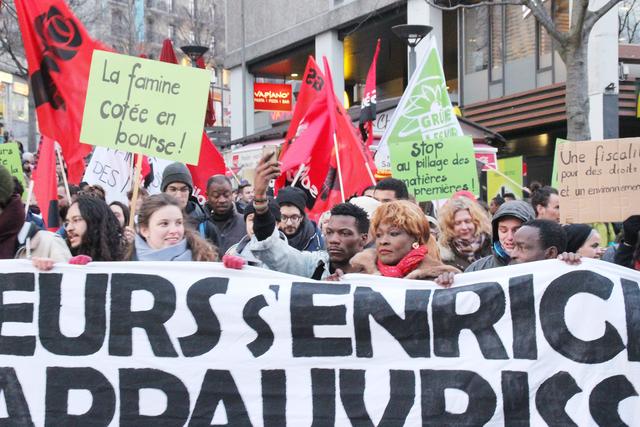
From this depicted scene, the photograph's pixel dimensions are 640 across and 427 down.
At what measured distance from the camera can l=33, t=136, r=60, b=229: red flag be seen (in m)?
7.79

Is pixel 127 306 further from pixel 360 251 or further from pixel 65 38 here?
pixel 65 38

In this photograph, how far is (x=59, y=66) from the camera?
7324 millimetres

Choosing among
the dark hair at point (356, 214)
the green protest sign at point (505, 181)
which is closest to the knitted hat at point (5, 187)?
the dark hair at point (356, 214)

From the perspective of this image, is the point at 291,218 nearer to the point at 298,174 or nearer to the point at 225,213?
the point at 225,213

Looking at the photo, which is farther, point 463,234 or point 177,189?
point 177,189

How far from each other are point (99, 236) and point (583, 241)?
2714mm

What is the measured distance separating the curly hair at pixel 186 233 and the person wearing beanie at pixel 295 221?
1.56 meters

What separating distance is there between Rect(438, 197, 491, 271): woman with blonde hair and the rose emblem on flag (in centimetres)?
296

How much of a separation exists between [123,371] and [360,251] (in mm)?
1429

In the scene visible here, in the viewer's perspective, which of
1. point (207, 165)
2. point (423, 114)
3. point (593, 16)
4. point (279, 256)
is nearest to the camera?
point (279, 256)

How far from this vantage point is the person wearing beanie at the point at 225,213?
703 cm

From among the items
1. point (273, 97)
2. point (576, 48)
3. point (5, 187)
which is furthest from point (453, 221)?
point (273, 97)

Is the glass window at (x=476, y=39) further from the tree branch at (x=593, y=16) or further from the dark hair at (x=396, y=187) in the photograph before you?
the dark hair at (x=396, y=187)

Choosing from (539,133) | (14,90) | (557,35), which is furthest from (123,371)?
(14,90)
